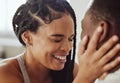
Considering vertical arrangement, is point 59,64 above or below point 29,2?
below

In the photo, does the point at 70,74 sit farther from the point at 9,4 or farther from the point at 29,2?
the point at 9,4

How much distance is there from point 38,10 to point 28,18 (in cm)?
3

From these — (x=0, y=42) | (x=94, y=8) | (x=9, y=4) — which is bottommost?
(x=0, y=42)

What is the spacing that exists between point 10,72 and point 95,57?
0.86 ft

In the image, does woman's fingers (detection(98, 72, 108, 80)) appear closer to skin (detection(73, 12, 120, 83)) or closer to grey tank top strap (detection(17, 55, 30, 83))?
skin (detection(73, 12, 120, 83))

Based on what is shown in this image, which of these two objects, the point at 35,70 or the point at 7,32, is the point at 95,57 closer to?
the point at 35,70

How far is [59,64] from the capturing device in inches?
25.6

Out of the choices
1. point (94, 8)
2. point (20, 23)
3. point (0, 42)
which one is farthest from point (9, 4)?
point (94, 8)

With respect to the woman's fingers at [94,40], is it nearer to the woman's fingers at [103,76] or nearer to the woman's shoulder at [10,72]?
the woman's fingers at [103,76]

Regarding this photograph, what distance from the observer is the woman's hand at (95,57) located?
1.58 ft

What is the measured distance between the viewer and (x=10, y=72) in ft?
2.18

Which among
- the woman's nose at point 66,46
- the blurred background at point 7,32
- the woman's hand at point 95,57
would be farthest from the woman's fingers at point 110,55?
the blurred background at point 7,32

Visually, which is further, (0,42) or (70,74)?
(0,42)

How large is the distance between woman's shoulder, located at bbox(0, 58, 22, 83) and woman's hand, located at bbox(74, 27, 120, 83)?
181mm
